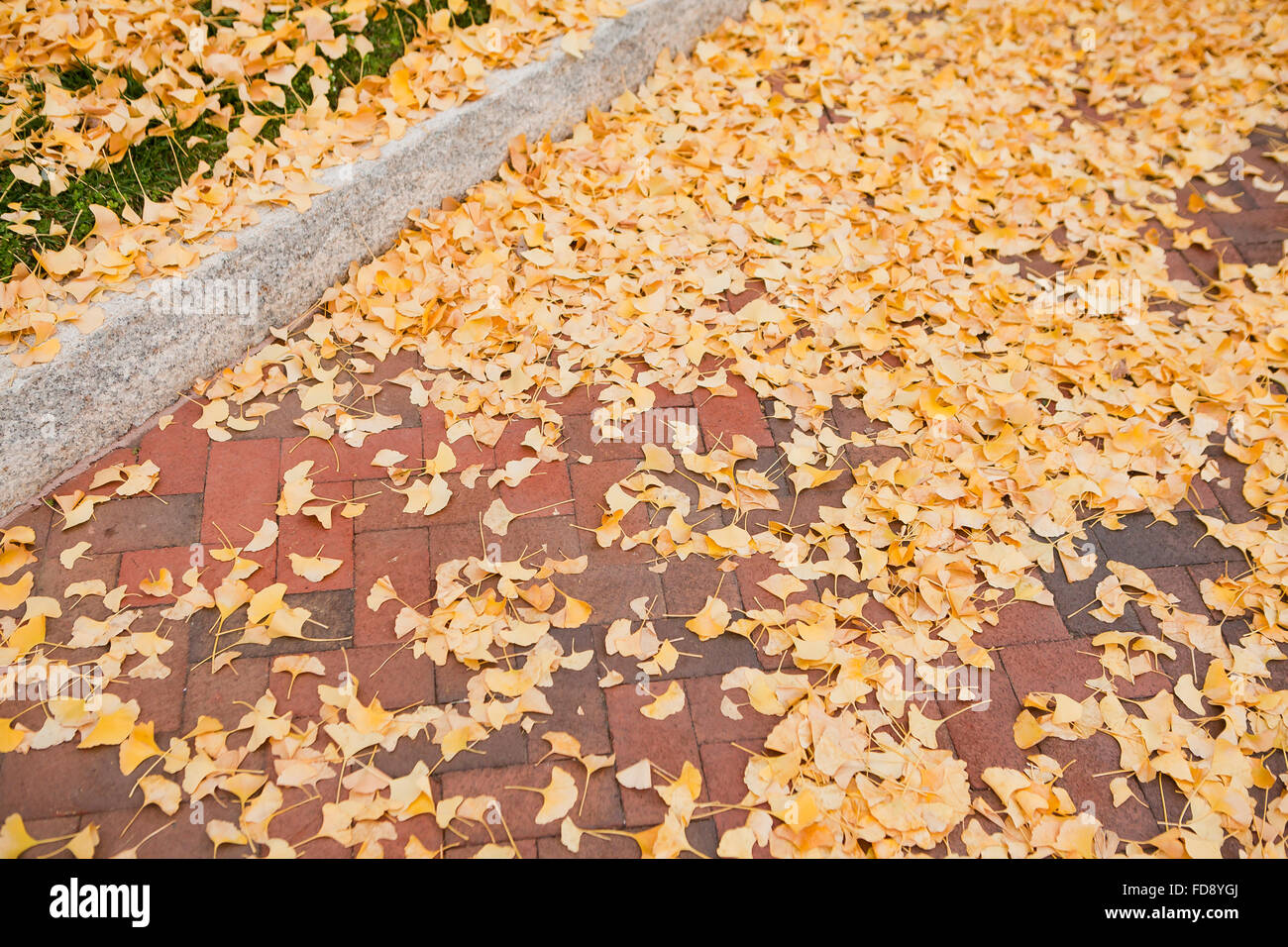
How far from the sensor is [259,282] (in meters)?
2.54

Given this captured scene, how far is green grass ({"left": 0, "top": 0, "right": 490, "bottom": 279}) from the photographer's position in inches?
94.9

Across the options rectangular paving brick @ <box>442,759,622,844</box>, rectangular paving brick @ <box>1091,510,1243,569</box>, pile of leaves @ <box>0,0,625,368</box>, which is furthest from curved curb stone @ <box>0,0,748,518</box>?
rectangular paving brick @ <box>1091,510,1243,569</box>

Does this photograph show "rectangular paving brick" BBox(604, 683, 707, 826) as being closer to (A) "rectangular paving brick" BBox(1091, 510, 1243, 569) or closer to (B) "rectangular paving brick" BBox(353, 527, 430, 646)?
(B) "rectangular paving brick" BBox(353, 527, 430, 646)

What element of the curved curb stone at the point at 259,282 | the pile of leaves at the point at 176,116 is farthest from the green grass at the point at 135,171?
the curved curb stone at the point at 259,282

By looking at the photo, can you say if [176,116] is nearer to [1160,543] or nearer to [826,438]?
[826,438]

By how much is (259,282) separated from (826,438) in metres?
1.67

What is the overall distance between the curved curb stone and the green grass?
1.00 ft

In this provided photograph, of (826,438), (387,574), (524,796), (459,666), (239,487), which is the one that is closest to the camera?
(524,796)

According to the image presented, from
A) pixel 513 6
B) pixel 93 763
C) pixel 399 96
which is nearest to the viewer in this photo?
pixel 93 763

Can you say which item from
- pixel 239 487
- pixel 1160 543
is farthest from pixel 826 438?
pixel 239 487
